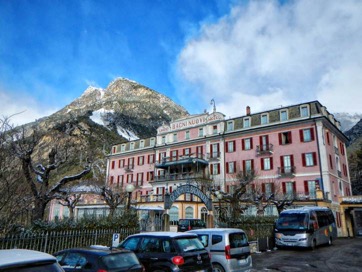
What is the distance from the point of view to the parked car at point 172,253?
7422mm

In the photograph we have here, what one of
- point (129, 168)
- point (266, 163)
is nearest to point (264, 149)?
point (266, 163)

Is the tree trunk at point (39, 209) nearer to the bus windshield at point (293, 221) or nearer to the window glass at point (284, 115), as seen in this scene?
the bus windshield at point (293, 221)

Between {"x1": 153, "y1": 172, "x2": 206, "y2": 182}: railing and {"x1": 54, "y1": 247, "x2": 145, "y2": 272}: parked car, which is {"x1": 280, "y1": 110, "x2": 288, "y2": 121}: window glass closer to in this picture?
{"x1": 153, "y1": 172, "x2": 206, "y2": 182}: railing

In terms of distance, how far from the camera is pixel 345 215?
34719 millimetres

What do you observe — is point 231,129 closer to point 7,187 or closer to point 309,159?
point 309,159

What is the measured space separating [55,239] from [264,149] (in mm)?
30140

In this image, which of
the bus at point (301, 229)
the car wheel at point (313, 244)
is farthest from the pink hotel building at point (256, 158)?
the car wheel at point (313, 244)

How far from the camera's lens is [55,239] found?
11422mm

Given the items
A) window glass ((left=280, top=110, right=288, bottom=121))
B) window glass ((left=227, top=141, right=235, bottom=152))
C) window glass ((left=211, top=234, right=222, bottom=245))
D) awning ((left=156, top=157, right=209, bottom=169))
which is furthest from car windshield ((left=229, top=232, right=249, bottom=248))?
awning ((left=156, top=157, right=209, bottom=169))

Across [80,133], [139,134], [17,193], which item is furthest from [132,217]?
[139,134]

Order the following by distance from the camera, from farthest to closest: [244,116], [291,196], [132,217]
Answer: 1. [244,116]
2. [291,196]
3. [132,217]

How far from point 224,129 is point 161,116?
102 m

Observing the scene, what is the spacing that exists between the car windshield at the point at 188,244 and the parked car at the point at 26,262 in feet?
13.8

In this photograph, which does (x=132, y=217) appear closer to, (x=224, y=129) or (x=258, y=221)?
(x=258, y=221)
